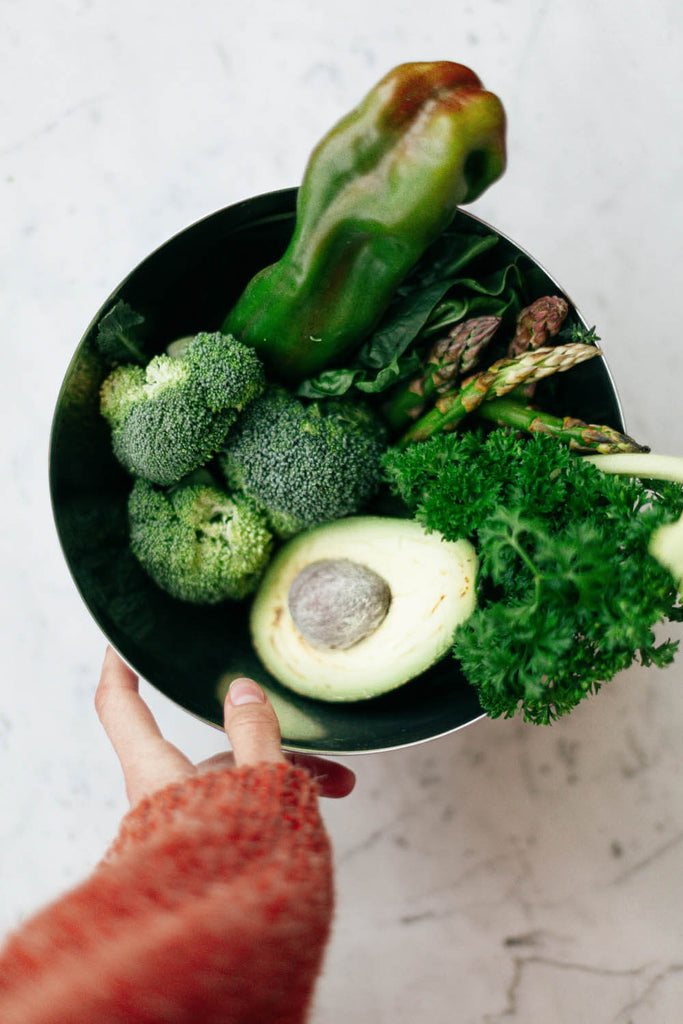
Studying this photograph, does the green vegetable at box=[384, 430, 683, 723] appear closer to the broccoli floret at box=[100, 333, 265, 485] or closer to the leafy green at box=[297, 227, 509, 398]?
the leafy green at box=[297, 227, 509, 398]

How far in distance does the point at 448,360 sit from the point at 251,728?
53cm

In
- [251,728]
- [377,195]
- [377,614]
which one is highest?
[377,195]

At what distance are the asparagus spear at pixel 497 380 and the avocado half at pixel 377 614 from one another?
0.14 meters

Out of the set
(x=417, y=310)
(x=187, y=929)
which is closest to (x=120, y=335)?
(x=417, y=310)

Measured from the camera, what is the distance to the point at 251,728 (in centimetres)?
79

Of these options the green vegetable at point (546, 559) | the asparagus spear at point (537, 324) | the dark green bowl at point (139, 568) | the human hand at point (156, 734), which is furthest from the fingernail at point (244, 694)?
the asparagus spear at point (537, 324)

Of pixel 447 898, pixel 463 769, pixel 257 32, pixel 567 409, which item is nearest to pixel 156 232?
pixel 257 32

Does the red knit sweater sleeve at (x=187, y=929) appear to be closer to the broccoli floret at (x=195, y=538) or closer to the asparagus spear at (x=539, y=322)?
the broccoli floret at (x=195, y=538)

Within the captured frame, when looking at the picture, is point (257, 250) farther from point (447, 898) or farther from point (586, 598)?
point (447, 898)

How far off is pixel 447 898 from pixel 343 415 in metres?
0.75

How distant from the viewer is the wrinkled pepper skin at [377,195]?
0.85m

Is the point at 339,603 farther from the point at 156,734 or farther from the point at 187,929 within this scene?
the point at 187,929

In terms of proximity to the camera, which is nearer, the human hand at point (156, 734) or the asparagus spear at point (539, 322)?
the human hand at point (156, 734)

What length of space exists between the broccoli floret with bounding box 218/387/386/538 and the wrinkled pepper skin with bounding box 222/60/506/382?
9 centimetres
